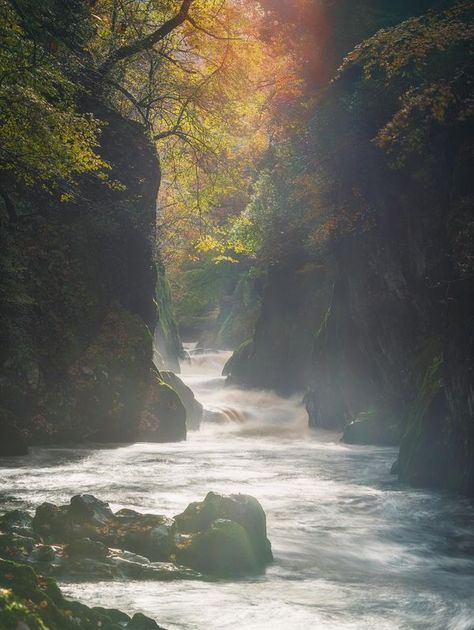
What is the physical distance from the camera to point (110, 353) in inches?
819

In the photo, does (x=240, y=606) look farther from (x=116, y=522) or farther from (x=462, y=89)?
(x=462, y=89)

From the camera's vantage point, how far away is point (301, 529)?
11.1 metres

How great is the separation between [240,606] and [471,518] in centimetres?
597

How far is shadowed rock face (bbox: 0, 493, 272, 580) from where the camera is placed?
804 cm

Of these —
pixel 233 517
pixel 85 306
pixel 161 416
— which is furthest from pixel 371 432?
pixel 233 517

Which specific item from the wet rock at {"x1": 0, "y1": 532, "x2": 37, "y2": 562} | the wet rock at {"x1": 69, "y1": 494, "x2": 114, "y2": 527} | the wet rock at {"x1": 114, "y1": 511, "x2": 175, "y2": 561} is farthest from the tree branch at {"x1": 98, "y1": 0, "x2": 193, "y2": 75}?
the wet rock at {"x1": 0, "y1": 532, "x2": 37, "y2": 562}

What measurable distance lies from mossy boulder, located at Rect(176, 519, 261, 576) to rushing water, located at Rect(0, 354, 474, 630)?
0.97 feet

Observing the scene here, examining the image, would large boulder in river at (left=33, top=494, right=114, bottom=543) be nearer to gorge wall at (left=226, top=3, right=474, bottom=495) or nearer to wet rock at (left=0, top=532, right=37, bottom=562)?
wet rock at (left=0, top=532, right=37, bottom=562)

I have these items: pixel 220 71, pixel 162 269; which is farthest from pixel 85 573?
pixel 162 269

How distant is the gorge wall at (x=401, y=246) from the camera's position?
13.6 metres

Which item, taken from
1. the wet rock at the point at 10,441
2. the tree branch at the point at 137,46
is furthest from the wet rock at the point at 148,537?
the tree branch at the point at 137,46

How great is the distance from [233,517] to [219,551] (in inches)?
23.1

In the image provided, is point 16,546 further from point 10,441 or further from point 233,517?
point 10,441

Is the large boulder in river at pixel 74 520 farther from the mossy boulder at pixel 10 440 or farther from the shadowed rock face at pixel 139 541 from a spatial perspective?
the mossy boulder at pixel 10 440
